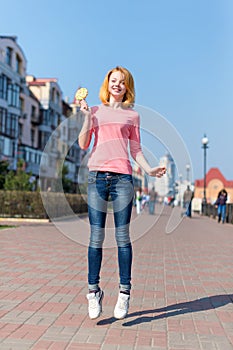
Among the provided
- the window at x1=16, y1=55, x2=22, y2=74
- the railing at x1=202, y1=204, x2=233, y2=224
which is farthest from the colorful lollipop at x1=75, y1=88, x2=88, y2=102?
the window at x1=16, y1=55, x2=22, y2=74

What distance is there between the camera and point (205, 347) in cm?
340

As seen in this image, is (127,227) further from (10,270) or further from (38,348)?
(10,270)

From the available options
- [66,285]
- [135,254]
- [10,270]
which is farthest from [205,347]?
[135,254]

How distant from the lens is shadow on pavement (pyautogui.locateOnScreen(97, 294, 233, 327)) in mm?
4051

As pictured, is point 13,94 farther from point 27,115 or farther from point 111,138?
point 111,138

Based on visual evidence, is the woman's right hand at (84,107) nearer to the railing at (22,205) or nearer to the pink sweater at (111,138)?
the pink sweater at (111,138)

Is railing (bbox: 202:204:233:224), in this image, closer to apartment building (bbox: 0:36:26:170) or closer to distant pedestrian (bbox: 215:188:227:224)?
distant pedestrian (bbox: 215:188:227:224)

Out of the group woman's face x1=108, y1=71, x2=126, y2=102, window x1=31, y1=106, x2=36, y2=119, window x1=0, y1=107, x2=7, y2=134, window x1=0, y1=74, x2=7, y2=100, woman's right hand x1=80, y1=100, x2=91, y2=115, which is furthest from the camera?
window x1=31, y1=106, x2=36, y2=119

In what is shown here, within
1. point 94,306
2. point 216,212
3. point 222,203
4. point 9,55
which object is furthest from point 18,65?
point 94,306

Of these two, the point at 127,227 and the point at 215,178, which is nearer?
the point at 127,227

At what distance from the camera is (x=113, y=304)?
467cm

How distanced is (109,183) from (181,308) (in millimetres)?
1560

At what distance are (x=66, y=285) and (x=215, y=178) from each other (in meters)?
103

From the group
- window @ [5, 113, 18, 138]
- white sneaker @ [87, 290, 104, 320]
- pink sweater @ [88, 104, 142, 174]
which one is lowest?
white sneaker @ [87, 290, 104, 320]
